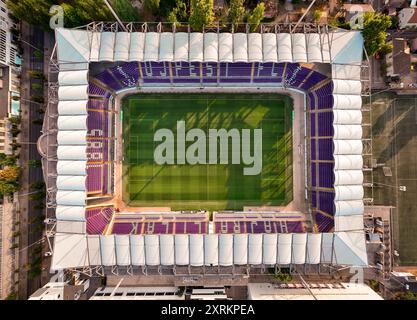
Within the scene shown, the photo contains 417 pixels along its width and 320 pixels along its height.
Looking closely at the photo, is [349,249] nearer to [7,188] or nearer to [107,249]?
[107,249]

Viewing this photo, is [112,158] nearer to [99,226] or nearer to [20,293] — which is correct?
[99,226]

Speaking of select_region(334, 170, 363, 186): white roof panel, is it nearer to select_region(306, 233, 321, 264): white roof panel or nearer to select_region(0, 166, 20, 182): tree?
select_region(306, 233, 321, 264): white roof panel

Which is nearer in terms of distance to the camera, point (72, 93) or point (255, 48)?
point (72, 93)

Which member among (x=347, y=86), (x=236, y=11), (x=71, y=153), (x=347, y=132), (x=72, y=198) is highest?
(x=236, y=11)

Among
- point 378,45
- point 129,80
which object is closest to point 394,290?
point 378,45

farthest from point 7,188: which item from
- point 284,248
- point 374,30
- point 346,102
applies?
point 374,30

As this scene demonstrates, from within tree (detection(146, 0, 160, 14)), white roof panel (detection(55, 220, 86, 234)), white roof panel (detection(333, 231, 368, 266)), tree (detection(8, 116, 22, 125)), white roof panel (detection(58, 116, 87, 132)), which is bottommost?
white roof panel (detection(333, 231, 368, 266))

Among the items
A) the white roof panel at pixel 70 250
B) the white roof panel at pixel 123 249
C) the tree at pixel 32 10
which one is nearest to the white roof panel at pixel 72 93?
the tree at pixel 32 10

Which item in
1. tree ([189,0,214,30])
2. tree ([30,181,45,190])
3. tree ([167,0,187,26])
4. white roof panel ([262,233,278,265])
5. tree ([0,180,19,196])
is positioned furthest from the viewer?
tree ([30,181,45,190])

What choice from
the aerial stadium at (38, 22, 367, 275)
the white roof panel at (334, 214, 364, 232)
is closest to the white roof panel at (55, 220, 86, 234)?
the aerial stadium at (38, 22, 367, 275)
